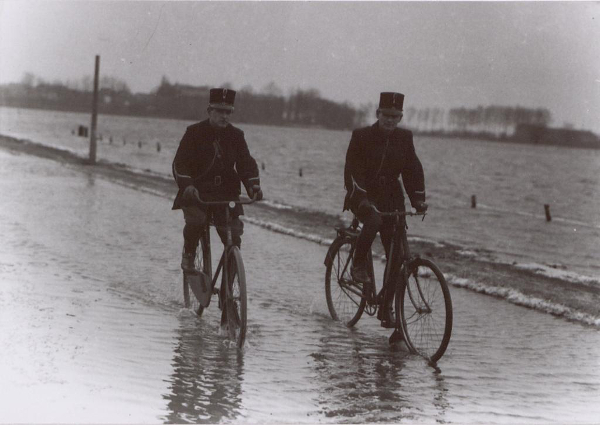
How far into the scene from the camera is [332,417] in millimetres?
4914

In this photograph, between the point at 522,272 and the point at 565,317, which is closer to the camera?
the point at 565,317

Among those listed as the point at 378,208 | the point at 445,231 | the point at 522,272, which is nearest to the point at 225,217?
the point at 378,208

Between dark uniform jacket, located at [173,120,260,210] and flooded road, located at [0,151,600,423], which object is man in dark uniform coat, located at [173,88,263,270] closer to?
dark uniform jacket, located at [173,120,260,210]

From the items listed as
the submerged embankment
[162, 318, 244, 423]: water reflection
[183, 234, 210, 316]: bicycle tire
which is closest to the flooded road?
[162, 318, 244, 423]: water reflection

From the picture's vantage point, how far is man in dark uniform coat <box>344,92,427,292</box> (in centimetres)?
686

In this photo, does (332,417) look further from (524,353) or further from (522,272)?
(522,272)

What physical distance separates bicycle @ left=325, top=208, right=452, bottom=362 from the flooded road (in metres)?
0.18

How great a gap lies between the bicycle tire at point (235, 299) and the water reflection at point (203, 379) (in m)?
0.11

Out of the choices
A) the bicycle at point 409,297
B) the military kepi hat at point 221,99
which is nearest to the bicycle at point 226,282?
the military kepi hat at point 221,99

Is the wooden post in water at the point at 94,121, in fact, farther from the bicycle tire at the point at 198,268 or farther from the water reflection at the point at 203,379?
the water reflection at the point at 203,379

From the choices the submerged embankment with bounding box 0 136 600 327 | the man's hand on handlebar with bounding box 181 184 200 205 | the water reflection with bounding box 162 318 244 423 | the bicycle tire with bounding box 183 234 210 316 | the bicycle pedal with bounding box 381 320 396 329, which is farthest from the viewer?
the submerged embankment with bounding box 0 136 600 327

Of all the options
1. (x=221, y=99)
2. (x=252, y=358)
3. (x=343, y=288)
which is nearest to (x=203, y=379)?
(x=252, y=358)

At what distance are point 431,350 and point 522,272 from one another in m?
6.78

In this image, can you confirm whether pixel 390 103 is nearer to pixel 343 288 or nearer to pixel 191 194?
pixel 191 194
